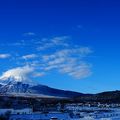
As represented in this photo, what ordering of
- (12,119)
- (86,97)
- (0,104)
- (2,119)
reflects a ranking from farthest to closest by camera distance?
(86,97) < (0,104) < (12,119) < (2,119)

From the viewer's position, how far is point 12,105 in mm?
109312

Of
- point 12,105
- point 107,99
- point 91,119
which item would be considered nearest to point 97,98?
point 107,99

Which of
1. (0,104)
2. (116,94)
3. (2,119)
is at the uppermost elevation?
(116,94)

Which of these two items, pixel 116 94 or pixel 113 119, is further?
pixel 116 94

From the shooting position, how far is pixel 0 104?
104 m

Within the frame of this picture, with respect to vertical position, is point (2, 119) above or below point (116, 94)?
below

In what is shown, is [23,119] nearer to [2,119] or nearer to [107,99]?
[2,119]

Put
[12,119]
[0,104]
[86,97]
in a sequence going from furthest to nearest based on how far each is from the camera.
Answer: [86,97]
[0,104]
[12,119]

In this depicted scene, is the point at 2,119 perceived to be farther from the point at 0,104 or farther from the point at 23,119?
the point at 0,104

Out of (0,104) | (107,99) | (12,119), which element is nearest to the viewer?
(12,119)

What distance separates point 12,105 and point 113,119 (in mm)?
45431

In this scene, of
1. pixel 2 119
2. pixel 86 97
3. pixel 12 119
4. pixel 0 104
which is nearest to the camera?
pixel 2 119

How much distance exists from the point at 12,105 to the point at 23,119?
139ft

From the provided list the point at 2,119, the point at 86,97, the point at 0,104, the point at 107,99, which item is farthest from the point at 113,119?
the point at 86,97
